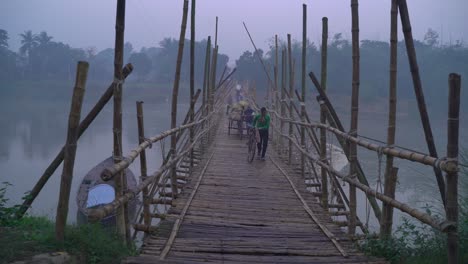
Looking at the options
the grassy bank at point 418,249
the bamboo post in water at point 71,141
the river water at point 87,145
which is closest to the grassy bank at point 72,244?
the bamboo post in water at point 71,141

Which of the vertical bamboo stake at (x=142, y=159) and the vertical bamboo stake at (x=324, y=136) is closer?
the vertical bamboo stake at (x=142, y=159)

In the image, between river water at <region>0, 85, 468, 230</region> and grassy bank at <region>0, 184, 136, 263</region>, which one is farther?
river water at <region>0, 85, 468, 230</region>

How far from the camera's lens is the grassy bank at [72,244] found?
2885 millimetres

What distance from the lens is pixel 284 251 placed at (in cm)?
352

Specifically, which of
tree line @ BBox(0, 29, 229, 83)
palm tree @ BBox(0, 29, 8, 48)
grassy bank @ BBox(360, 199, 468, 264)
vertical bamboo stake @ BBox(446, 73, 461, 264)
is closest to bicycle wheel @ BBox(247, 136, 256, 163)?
grassy bank @ BBox(360, 199, 468, 264)

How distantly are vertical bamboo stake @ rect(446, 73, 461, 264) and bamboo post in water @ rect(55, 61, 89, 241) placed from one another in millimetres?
2369

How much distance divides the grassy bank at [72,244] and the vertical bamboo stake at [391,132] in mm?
2085

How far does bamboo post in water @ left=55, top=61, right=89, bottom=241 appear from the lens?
2.98 metres

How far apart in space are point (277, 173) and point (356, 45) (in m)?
3.47

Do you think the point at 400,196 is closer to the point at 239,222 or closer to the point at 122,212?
the point at 239,222

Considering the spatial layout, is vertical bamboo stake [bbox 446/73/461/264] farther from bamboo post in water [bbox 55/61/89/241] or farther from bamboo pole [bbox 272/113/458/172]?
bamboo post in water [bbox 55/61/89/241]

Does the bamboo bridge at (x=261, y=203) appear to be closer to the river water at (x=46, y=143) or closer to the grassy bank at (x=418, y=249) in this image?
the grassy bank at (x=418, y=249)

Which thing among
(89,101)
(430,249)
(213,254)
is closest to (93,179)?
(213,254)

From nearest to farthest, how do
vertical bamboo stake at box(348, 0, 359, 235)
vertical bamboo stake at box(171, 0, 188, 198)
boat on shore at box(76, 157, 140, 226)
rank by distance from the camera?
vertical bamboo stake at box(348, 0, 359, 235) < vertical bamboo stake at box(171, 0, 188, 198) < boat on shore at box(76, 157, 140, 226)
